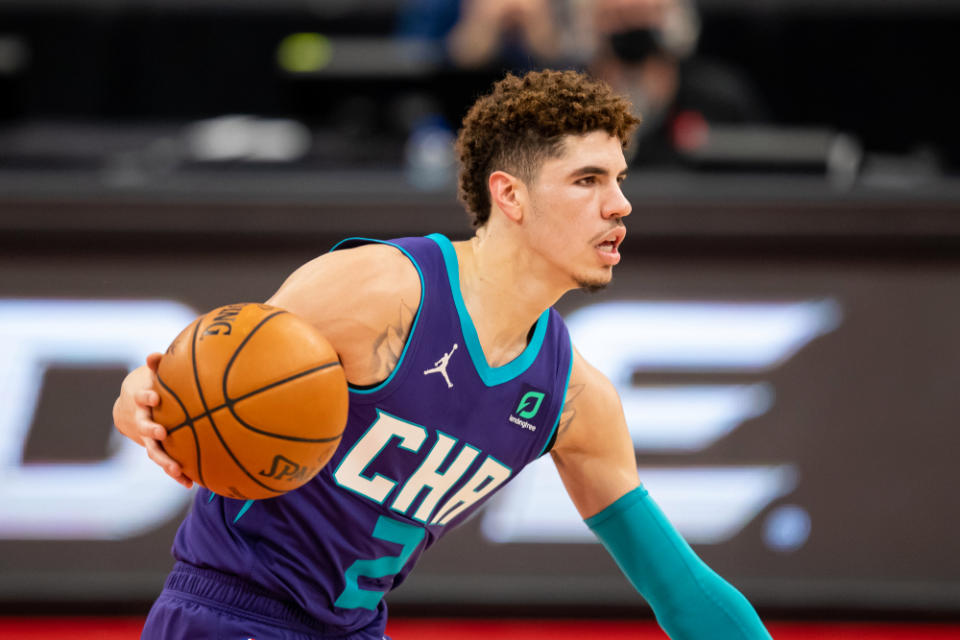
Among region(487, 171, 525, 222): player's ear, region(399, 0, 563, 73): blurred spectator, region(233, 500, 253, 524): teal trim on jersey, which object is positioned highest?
region(399, 0, 563, 73): blurred spectator

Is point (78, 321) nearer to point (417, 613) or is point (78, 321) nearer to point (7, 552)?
point (7, 552)

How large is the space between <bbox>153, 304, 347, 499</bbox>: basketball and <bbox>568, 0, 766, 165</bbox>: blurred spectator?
346cm

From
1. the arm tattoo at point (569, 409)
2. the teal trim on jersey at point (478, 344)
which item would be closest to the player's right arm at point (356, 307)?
the teal trim on jersey at point (478, 344)

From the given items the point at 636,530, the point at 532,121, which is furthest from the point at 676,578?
the point at 532,121

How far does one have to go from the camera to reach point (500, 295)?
2.78 metres

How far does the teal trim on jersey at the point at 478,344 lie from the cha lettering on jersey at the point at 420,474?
0.19 metres

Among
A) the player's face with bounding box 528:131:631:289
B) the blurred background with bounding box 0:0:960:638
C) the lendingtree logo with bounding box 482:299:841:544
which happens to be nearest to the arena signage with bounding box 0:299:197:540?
the blurred background with bounding box 0:0:960:638

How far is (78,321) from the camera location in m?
5.06

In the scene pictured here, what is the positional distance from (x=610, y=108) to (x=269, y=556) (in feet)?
4.52

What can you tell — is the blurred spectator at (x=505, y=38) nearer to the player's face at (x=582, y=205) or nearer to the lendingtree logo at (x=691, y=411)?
the lendingtree logo at (x=691, y=411)

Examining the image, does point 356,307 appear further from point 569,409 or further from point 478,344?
point 569,409

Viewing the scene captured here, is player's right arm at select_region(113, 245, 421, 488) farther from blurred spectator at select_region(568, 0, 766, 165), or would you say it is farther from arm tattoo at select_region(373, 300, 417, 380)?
blurred spectator at select_region(568, 0, 766, 165)

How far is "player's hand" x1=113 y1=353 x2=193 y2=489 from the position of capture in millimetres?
2365

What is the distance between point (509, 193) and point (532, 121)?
7.2 inches
